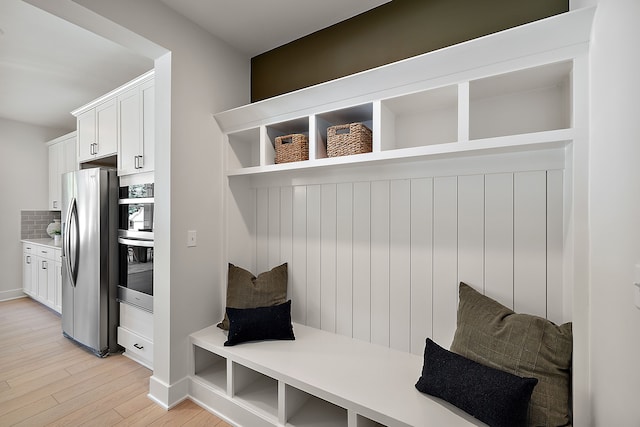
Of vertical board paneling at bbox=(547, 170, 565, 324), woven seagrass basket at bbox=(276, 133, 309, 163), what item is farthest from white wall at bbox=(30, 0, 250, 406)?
vertical board paneling at bbox=(547, 170, 565, 324)

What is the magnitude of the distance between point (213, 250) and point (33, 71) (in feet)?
8.51

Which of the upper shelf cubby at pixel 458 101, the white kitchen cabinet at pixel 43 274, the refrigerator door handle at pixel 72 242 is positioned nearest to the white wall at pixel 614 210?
the upper shelf cubby at pixel 458 101

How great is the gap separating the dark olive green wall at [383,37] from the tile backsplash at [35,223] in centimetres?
451

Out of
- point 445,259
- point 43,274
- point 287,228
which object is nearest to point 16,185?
point 43,274

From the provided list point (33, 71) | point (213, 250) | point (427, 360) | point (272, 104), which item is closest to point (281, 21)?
point (272, 104)

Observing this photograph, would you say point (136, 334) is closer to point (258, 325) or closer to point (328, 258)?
point (258, 325)

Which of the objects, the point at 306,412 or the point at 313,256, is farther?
the point at 313,256

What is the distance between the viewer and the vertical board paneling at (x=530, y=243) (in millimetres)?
1411

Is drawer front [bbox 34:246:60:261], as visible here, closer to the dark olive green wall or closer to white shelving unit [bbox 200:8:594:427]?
white shelving unit [bbox 200:8:594:427]

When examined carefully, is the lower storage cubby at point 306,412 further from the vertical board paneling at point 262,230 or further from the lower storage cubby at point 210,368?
the vertical board paneling at point 262,230

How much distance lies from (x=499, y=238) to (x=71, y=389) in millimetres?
3038

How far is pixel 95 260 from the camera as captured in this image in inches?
104

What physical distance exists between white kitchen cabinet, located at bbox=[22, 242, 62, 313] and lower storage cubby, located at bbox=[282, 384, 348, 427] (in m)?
3.60

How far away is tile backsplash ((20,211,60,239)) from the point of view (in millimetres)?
4465
